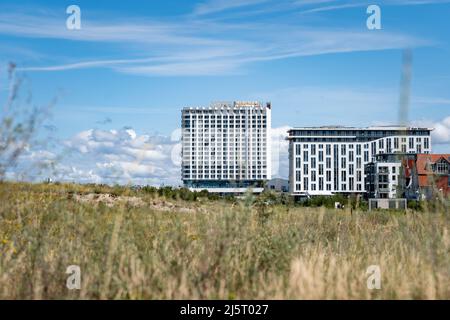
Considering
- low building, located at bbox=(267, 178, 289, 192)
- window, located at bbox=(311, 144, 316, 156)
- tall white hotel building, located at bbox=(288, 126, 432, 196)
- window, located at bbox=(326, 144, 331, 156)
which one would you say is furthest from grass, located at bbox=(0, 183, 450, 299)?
window, located at bbox=(326, 144, 331, 156)

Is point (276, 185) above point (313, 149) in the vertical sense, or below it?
below

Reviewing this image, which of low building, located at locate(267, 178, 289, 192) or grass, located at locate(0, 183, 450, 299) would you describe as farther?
low building, located at locate(267, 178, 289, 192)

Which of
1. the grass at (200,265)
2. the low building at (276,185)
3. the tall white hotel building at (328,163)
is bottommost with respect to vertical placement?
the grass at (200,265)

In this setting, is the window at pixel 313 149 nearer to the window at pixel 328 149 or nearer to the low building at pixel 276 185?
the window at pixel 328 149

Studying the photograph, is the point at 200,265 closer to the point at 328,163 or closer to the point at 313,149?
the point at 328,163

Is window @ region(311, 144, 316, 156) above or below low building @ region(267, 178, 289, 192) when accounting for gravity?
above

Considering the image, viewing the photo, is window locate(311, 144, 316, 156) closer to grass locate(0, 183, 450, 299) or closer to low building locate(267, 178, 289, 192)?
low building locate(267, 178, 289, 192)

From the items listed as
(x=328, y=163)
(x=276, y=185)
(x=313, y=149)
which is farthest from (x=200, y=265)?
(x=313, y=149)

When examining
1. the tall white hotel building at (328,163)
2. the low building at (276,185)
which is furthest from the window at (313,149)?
the low building at (276,185)

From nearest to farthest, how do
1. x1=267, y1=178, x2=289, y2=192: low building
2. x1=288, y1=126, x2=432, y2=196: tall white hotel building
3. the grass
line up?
1. the grass
2. x1=267, y1=178, x2=289, y2=192: low building
3. x1=288, y1=126, x2=432, y2=196: tall white hotel building

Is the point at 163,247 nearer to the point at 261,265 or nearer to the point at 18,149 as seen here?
the point at 261,265

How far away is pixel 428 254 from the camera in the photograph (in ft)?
24.8
